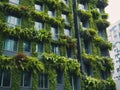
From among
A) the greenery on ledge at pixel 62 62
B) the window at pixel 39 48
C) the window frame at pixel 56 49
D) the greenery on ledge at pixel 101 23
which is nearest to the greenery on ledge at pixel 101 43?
the greenery on ledge at pixel 101 23

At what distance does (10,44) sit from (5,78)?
4.09 meters

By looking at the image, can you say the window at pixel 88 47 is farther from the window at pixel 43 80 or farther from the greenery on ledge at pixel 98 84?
the window at pixel 43 80

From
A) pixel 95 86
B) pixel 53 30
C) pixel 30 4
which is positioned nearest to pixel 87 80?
pixel 95 86

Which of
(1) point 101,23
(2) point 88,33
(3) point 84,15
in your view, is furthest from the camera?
(1) point 101,23

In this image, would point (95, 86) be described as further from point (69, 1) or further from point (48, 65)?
point (69, 1)

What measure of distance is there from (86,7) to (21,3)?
11816 mm

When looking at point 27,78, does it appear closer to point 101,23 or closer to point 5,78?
point 5,78

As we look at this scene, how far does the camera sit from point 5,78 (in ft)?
63.1

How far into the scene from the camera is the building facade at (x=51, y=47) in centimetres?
Answer: 2042

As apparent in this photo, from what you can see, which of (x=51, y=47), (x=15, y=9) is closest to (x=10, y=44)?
(x=15, y=9)

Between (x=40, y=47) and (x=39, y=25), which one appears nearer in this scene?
(x=40, y=47)

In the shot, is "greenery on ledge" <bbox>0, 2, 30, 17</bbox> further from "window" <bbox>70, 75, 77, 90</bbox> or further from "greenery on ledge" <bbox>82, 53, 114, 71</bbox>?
"window" <bbox>70, 75, 77, 90</bbox>

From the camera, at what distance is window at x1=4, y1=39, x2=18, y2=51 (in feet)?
69.3

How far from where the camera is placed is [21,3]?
24594 millimetres
